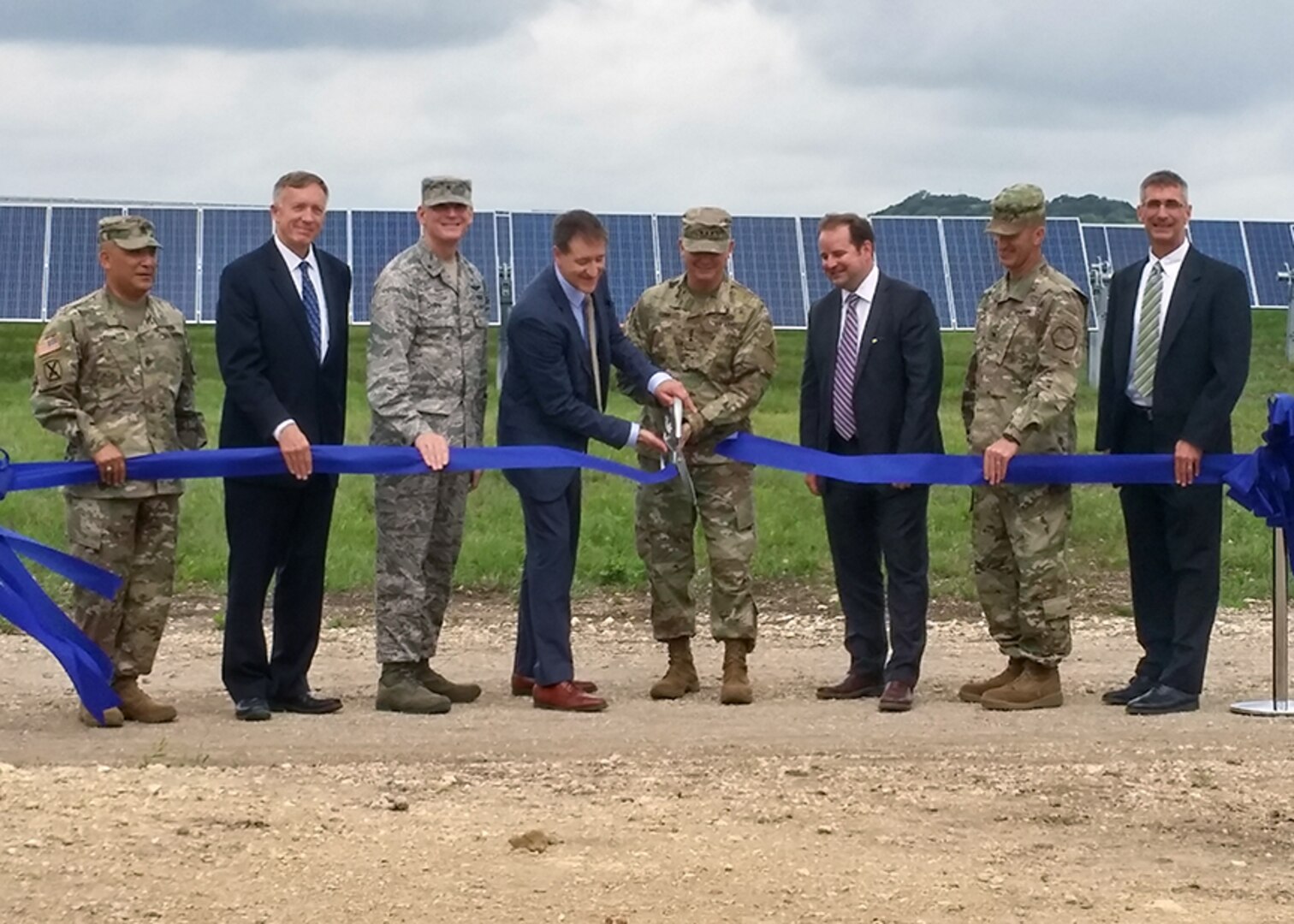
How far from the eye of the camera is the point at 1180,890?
20.3ft

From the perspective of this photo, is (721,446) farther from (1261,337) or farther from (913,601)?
(1261,337)

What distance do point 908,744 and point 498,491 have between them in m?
7.98

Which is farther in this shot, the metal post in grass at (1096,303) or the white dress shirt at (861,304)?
the metal post in grass at (1096,303)

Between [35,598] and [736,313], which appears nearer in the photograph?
[35,598]

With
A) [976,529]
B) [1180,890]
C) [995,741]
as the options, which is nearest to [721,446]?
[976,529]

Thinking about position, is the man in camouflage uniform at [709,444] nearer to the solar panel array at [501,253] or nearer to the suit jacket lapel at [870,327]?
the suit jacket lapel at [870,327]

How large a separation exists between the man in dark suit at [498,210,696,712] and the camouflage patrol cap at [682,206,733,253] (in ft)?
1.23

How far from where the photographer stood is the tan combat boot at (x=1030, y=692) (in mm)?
9555

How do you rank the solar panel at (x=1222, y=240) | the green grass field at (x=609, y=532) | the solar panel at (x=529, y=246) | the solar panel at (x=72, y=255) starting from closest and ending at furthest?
the green grass field at (x=609, y=532) → the solar panel at (x=529, y=246) → the solar panel at (x=72, y=255) → the solar panel at (x=1222, y=240)

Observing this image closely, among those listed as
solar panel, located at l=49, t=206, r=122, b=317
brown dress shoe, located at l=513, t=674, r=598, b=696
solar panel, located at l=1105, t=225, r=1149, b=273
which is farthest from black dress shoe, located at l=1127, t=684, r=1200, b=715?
solar panel, located at l=1105, t=225, r=1149, b=273

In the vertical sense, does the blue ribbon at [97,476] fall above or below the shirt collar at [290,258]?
below

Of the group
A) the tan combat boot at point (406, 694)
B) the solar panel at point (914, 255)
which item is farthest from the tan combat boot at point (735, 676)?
the solar panel at point (914, 255)

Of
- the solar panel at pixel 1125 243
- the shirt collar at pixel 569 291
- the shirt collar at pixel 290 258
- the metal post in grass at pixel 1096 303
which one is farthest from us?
the solar panel at pixel 1125 243

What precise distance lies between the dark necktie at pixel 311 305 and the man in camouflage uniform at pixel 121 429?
586 mm
